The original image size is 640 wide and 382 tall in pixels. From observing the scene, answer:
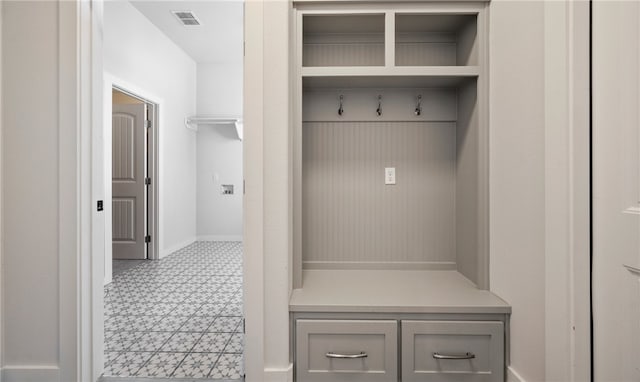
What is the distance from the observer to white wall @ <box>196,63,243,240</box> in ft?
18.9

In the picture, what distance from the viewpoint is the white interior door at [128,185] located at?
451cm

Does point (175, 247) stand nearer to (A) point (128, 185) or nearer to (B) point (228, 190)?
(A) point (128, 185)

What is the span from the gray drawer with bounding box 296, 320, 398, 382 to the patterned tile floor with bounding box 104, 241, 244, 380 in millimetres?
446

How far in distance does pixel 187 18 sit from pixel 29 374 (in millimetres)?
3836

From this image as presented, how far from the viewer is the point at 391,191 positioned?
7.49ft

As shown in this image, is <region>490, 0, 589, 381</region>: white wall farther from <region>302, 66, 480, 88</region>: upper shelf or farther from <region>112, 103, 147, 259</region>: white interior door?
<region>112, 103, 147, 259</region>: white interior door

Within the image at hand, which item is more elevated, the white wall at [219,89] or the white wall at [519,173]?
the white wall at [219,89]

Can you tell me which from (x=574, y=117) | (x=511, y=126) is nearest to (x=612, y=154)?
(x=574, y=117)

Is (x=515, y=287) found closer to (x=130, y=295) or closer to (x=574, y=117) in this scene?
(x=574, y=117)

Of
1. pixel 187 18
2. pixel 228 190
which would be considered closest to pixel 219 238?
pixel 228 190

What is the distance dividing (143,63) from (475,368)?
446 centimetres

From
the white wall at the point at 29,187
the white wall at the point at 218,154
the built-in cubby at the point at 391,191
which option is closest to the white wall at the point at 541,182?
the built-in cubby at the point at 391,191

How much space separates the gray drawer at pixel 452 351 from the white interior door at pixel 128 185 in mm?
3894

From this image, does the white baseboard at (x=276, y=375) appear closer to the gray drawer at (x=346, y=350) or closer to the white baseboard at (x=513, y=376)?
the gray drawer at (x=346, y=350)
